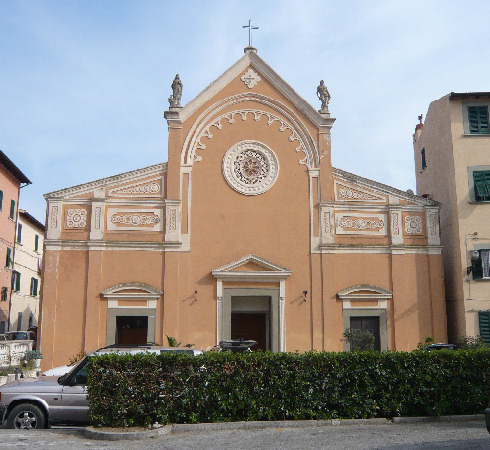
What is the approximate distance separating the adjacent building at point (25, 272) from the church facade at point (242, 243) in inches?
548

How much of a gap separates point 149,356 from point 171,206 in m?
11.1

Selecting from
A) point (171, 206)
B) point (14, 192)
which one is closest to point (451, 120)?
point (171, 206)

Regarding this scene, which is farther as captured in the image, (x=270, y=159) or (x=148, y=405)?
(x=270, y=159)

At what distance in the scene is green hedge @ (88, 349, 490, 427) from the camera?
11961 mm

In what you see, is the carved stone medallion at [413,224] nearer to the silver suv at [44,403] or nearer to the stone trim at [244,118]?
the stone trim at [244,118]

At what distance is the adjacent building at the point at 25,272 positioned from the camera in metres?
34.6

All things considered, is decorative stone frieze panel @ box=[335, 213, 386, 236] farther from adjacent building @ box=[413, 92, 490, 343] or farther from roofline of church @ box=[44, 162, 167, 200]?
roofline of church @ box=[44, 162, 167, 200]

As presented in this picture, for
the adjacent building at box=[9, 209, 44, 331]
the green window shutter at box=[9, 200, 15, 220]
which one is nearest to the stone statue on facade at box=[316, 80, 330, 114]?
the green window shutter at box=[9, 200, 15, 220]

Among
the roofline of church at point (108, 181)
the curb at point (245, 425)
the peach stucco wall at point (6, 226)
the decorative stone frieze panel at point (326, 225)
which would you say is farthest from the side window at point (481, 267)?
the peach stucco wall at point (6, 226)

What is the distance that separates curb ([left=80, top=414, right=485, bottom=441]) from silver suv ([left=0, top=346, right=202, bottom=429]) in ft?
2.34

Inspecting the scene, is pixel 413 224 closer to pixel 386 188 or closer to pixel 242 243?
pixel 386 188

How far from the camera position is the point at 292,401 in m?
12.5

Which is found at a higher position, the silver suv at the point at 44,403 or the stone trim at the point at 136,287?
the stone trim at the point at 136,287

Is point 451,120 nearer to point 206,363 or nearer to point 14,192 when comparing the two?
point 206,363
